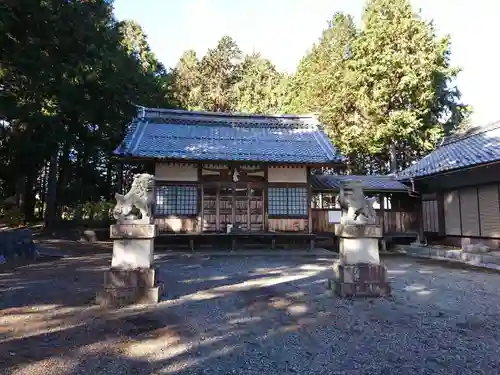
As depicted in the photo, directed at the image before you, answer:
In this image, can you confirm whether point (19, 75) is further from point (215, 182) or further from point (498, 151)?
point (498, 151)

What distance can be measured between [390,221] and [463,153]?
13.8 feet

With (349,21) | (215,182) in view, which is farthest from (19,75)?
(349,21)

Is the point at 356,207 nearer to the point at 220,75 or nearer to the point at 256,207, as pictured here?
the point at 256,207

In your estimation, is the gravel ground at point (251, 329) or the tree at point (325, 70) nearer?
the gravel ground at point (251, 329)

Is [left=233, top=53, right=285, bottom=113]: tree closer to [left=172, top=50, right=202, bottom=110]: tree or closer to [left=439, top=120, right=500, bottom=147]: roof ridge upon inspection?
[left=172, top=50, right=202, bottom=110]: tree

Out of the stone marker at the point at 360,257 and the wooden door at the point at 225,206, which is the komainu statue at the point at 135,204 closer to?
the stone marker at the point at 360,257

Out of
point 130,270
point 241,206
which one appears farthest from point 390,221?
point 130,270

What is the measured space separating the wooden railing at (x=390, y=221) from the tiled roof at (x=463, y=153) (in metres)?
1.80

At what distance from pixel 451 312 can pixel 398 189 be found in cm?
1168

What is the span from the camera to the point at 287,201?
14.8 m

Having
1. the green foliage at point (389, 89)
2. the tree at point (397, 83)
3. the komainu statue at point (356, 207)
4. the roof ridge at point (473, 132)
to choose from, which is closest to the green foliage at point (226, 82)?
the green foliage at point (389, 89)

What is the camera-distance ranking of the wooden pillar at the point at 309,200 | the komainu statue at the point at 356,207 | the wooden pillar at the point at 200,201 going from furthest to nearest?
the wooden pillar at the point at 309,200
the wooden pillar at the point at 200,201
the komainu statue at the point at 356,207

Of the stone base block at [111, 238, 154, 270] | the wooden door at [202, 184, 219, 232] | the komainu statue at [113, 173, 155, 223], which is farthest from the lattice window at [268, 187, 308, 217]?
the stone base block at [111, 238, 154, 270]

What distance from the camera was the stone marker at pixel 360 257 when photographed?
6633 mm
